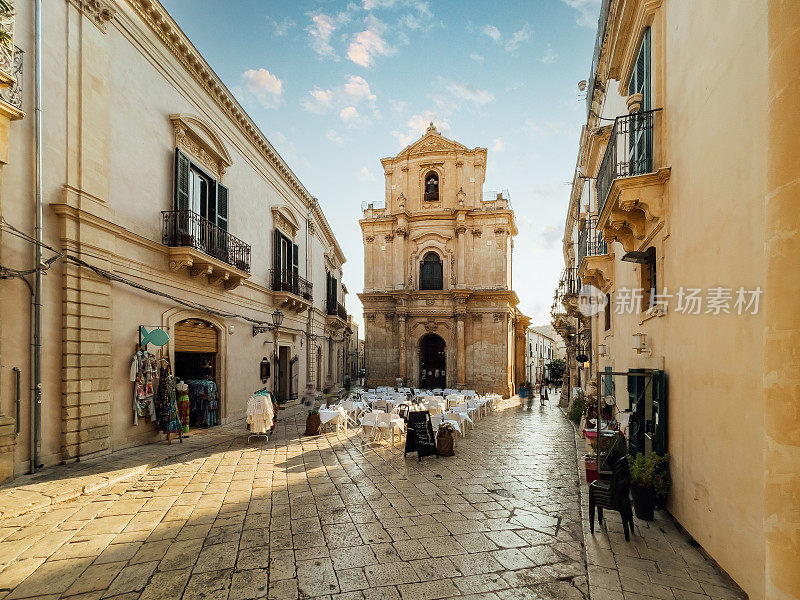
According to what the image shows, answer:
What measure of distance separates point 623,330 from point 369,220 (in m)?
20.3

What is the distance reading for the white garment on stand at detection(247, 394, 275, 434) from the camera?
11039 millimetres

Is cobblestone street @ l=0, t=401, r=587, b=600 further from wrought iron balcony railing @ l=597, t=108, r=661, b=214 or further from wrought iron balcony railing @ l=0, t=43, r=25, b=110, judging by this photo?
wrought iron balcony railing @ l=0, t=43, r=25, b=110

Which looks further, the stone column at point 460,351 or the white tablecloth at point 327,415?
the stone column at point 460,351

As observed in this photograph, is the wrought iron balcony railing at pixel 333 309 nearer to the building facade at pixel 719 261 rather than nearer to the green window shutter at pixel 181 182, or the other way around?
the green window shutter at pixel 181 182

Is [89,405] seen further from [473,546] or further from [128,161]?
[473,546]

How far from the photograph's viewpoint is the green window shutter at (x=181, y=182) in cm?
1105

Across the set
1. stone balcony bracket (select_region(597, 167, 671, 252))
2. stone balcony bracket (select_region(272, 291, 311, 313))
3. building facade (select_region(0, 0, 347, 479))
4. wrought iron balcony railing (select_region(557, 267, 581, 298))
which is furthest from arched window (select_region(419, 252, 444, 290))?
stone balcony bracket (select_region(597, 167, 671, 252))

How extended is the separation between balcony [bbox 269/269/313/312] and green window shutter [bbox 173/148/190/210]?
5900mm

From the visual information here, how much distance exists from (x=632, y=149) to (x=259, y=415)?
977cm

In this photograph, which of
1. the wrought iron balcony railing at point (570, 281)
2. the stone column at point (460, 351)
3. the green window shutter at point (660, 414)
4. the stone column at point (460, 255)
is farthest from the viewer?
the stone column at point (460, 255)

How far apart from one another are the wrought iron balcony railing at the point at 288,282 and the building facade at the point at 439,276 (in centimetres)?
767

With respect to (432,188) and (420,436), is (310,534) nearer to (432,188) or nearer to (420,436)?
(420,436)

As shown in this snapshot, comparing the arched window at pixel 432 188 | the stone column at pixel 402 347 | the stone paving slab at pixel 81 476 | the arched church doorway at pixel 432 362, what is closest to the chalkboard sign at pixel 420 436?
the stone paving slab at pixel 81 476

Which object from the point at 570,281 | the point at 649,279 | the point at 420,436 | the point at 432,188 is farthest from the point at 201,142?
the point at 432,188
